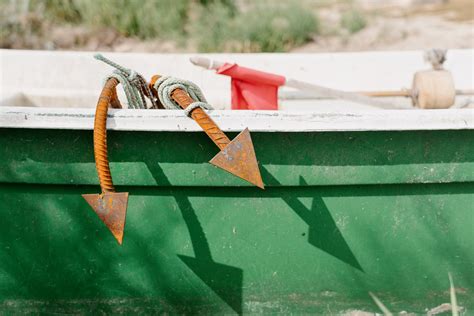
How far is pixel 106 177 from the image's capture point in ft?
5.98

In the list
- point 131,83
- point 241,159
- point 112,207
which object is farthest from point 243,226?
point 131,83

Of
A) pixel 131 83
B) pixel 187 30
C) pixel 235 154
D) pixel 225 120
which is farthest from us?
pixel 187 30

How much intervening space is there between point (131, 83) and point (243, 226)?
605 millimetres

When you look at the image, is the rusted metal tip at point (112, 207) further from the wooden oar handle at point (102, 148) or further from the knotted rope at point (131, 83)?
the knotted rope at point (131, 83)

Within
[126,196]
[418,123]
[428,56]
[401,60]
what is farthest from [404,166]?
[401,60]

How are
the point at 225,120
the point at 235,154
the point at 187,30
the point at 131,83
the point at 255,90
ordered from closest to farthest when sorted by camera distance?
the point at 235,154, the point at 225,120, the point at 131,83, the point at 255,90, the point at 187,30

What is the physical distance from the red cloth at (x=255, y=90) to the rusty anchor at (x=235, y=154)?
0.66 meters

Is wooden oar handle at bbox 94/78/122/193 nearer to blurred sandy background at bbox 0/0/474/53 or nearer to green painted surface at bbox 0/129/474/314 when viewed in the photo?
green painted surface at bbox 0/129/474/314

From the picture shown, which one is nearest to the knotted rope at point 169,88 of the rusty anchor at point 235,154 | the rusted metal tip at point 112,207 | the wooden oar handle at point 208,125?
the wooden oar handle at point 208,125

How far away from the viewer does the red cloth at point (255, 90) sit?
2.50m

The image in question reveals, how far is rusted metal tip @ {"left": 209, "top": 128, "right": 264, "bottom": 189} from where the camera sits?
5.88 ft

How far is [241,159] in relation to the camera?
1.81 metres

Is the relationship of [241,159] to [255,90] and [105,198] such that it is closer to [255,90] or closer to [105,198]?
[105,198]

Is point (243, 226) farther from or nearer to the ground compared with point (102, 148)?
nearer to the ground
